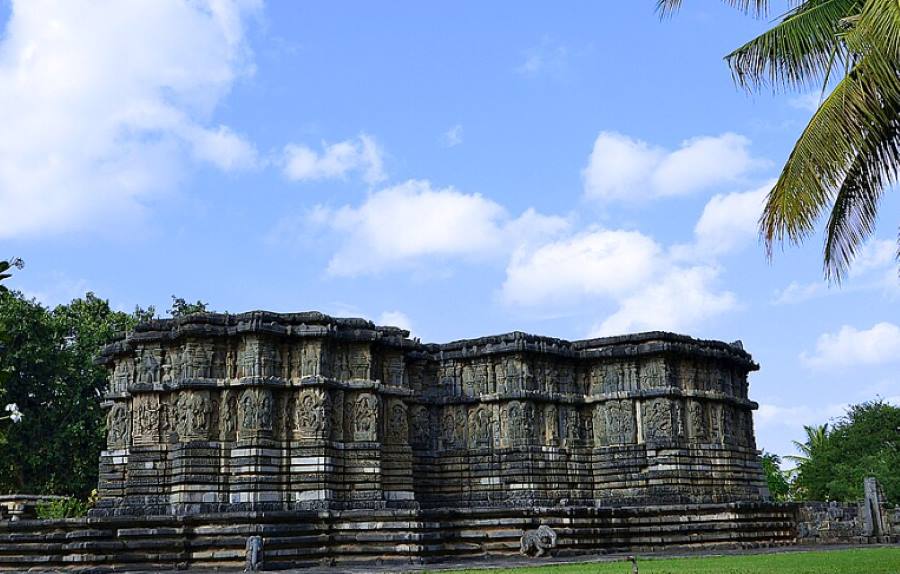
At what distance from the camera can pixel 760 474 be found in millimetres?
29828

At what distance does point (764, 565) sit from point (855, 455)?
37483mm

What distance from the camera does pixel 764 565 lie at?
682 inches

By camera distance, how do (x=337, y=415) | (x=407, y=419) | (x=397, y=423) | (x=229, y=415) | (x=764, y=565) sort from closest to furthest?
(x=764, y=565) → (x=229, y=415) → (x=337, y=415) → (x=397, y=423) → (x=407, y=419)

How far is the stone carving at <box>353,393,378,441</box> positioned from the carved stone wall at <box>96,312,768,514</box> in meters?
0.03

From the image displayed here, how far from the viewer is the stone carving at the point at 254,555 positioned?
61.5 feet

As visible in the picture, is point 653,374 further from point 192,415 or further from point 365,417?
point 192,415

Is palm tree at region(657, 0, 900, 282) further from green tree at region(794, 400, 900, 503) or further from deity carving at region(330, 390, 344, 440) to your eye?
green tree at region(794, 400, 900, 503)

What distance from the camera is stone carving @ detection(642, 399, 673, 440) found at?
87.6ft

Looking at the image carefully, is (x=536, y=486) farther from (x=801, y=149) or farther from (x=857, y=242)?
(x=801, y=149)

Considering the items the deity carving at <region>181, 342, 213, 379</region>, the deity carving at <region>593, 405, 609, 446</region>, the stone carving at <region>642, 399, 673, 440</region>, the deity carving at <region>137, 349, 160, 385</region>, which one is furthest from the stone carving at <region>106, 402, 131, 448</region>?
the stone carving at <region>642, 399, 673, 440</region>

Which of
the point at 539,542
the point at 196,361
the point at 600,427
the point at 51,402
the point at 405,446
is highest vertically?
the point at 51,402

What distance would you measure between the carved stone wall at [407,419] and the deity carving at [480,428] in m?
0.03

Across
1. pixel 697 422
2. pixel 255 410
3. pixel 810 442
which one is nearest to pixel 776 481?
pixel 810 442

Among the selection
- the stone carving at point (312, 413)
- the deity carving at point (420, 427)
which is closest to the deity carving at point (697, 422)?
the deity carving at point (420, 427)
